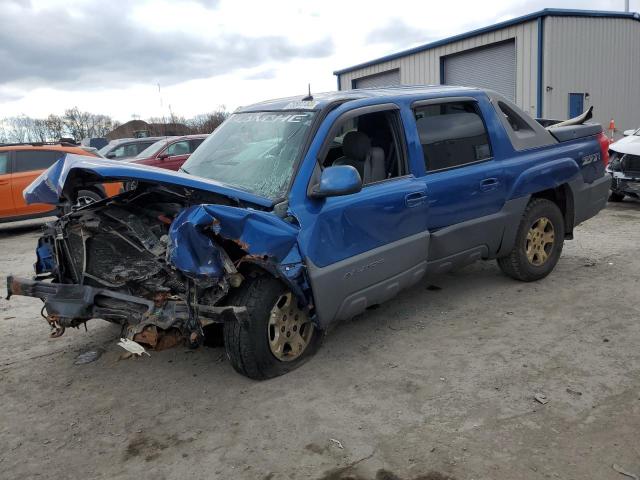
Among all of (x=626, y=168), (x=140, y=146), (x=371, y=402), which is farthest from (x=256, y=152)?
(x=140, y=146)

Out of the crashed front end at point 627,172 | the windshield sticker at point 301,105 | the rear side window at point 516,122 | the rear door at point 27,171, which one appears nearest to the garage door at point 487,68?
the crashed front end at point 627,172

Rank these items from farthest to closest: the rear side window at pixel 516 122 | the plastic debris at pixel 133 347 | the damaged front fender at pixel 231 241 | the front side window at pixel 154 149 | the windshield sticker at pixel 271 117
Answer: the front side window at pixel 154 149 → the rear side window at pixel 516 122 → the windshield sticker at pixel 271 117 → the plastic debris at pixel 133 347 → the damaged front fender at pixel 231 241

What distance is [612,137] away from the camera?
56.5 ft

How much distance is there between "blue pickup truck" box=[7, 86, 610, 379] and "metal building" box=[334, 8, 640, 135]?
40.8ft

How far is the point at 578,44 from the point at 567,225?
13.0m

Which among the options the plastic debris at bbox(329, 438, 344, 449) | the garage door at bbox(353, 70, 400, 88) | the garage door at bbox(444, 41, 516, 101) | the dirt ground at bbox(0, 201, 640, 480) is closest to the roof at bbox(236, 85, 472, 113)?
the dirt ground at bbox(0, 201, 640, 480)

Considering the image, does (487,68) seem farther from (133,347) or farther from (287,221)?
(133,347)

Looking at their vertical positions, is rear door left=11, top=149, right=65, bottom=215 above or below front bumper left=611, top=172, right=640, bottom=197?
above

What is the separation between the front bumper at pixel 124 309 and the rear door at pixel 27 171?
682 cm

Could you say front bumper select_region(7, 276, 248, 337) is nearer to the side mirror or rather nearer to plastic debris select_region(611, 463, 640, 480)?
the side mirror

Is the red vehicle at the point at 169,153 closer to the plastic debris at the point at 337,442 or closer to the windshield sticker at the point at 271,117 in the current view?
the windshield sticker at the point at 271,117

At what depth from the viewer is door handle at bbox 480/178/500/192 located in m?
4.52

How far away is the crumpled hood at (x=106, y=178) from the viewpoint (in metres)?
3.02

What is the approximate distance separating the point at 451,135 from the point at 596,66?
15.2 metres
